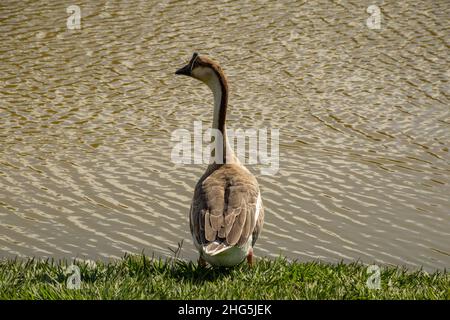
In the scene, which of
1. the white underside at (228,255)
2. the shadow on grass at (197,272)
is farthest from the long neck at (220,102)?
Answer: the white underside at (228,255)

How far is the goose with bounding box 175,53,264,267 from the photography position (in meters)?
6.77

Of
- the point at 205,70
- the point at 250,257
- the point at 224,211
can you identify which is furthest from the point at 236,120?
the point at 224,211

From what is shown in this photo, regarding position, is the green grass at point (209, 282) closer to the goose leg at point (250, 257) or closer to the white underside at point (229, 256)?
the goose leg at point (250, 257)

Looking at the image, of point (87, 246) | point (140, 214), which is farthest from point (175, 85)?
point (87, 246)

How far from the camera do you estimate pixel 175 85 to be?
580 inches

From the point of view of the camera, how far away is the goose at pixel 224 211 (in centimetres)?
677

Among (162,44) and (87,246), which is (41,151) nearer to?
(87,246)

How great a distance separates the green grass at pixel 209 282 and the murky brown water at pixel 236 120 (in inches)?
51.8

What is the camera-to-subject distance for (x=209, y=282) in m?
6.99

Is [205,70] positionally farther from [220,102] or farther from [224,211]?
[224,211]

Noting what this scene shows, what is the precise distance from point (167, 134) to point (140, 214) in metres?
2.73

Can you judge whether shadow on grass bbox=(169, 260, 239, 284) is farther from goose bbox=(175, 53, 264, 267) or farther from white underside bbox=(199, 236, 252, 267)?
white underside bbox=(199, 236, 252, 267)

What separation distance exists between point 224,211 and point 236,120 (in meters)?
6.14

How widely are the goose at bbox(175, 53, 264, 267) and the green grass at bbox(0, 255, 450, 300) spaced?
20cm
